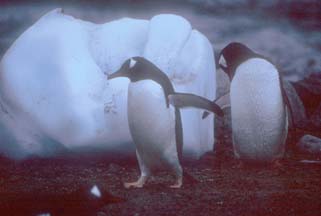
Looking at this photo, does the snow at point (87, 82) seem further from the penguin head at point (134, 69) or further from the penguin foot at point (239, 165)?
the penguin head at point (134, 69)

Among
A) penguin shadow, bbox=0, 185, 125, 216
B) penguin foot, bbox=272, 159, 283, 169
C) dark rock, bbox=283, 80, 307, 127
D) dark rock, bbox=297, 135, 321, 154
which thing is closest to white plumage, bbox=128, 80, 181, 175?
penguin shadow, bbox=0, 185, 125, 216

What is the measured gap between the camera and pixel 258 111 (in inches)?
136

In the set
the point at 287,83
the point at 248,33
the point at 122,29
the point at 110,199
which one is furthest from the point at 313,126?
the point at 110,199

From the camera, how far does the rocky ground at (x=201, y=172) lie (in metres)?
2.41

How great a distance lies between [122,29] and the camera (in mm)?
3717

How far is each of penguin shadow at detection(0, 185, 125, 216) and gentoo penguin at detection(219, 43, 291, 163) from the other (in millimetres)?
1131

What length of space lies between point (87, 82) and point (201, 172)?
26.1 inches

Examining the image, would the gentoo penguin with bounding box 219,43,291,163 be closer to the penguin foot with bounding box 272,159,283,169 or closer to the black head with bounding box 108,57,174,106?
the penguin foot with bounding box 272,159,283,169

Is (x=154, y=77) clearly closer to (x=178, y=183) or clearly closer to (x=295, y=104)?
(x=178, y=183)

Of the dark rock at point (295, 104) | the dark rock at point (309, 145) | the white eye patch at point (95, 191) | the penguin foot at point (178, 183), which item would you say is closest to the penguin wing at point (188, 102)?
the penguin foot at point (178, 183)

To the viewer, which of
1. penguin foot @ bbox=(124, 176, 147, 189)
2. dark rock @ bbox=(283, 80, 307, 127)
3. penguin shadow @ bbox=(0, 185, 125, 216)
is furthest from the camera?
dark rock @ bbox=(283, 80, 307, 127)

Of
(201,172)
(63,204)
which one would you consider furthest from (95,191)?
(201,172)

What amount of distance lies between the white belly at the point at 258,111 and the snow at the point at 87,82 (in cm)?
20

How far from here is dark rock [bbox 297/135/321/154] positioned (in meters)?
3.76
